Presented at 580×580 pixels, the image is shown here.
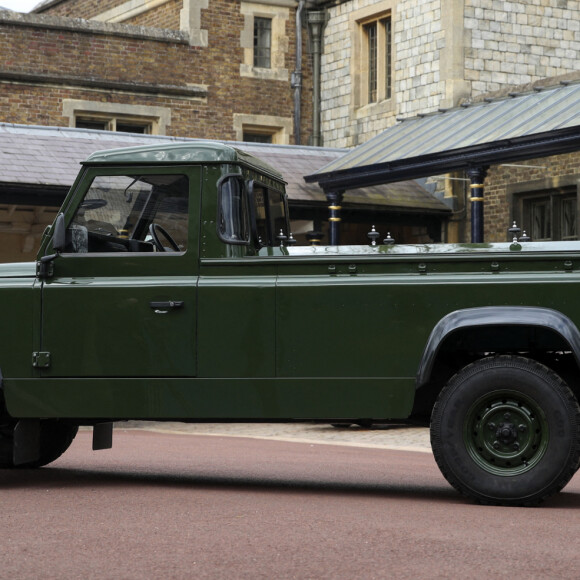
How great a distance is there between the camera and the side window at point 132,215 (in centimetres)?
847

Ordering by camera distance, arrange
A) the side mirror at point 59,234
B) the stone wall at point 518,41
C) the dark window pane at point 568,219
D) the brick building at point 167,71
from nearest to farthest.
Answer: the side mirror at point 59,234 < the dark window pane at point 568,219 < the stone wall at point 518,41 < the brick building at point 167,71

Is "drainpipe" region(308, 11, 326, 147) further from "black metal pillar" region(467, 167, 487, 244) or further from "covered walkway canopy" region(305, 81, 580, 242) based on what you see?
"black metal pillar" region(467, 167, 487, 244)

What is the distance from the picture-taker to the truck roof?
8.40 metres

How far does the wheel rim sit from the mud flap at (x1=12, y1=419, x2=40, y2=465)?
114 inches

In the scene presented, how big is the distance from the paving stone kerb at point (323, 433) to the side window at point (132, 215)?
6125mm

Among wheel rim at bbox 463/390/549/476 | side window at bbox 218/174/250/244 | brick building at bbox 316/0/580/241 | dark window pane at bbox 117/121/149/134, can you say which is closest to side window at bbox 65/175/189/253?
side window at bbox 218/174/250/244

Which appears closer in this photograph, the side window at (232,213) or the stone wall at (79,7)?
the side window at (232,213)

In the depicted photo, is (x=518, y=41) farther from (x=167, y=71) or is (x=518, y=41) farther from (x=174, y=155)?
(x=174, y=155)

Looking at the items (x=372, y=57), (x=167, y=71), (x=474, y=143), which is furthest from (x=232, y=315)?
(x=372, y=57)

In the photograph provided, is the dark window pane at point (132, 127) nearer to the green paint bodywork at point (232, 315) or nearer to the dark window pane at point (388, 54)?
the dark window pane at point (388, 54)

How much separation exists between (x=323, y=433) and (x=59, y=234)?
8689mm

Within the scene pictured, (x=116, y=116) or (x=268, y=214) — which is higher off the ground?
(x=116, y=116)

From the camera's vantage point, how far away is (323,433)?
16562 mm

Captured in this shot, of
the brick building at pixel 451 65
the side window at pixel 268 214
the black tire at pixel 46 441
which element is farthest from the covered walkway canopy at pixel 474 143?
the black tire at pixel 46 441
